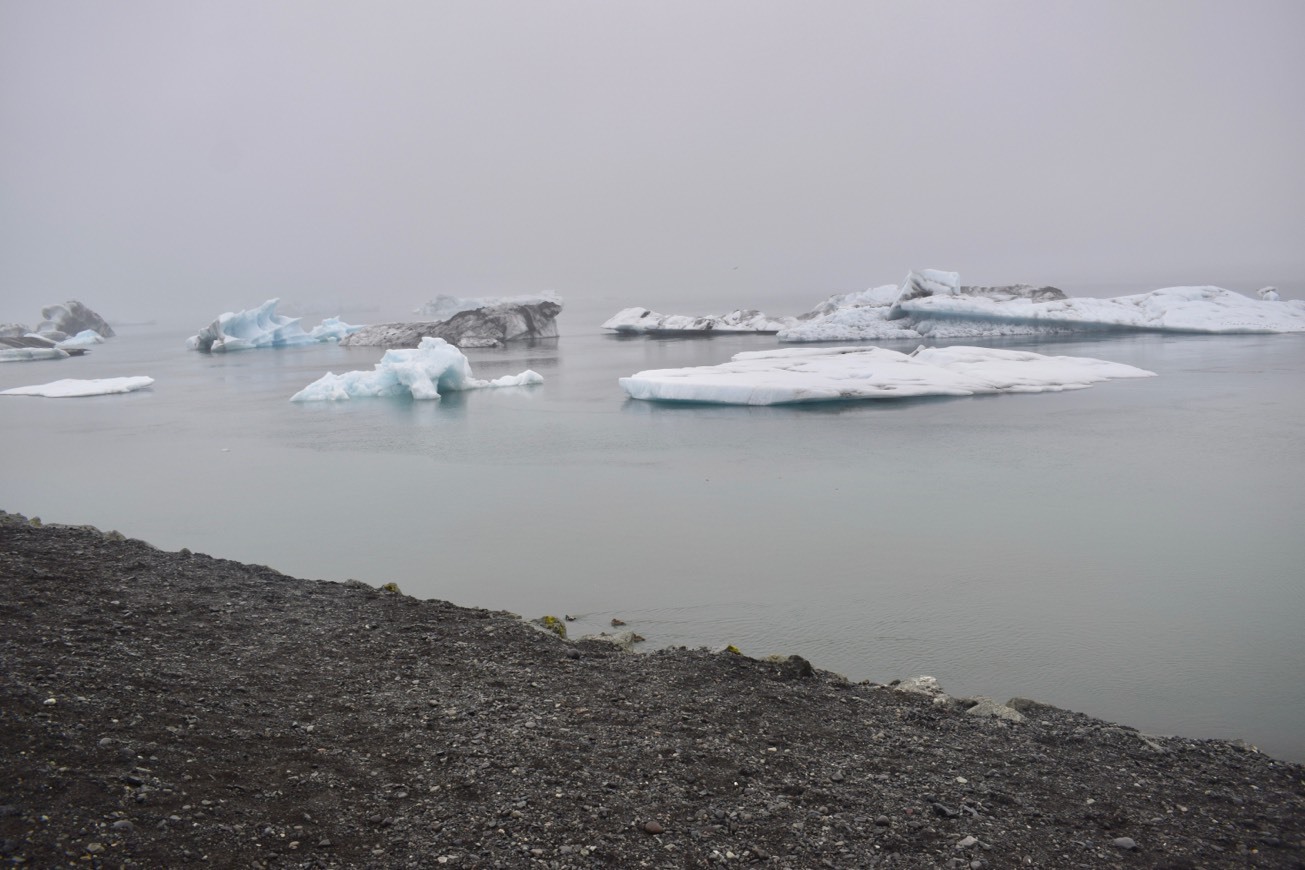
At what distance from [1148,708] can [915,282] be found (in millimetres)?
20031

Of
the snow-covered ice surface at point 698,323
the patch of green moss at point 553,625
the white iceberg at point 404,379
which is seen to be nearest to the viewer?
the patch of green moss at point 553,625

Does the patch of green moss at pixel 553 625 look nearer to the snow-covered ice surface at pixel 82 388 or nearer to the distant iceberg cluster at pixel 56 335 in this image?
the snow-covered ice surface at pixel 82 388

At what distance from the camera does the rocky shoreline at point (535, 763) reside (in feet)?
7.98

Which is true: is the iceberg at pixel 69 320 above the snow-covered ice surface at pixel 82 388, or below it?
above

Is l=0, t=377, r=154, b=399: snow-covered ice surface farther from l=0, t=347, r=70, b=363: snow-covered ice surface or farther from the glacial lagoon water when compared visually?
l=0, t=347, r=70, b=363: snow-covered ice surface

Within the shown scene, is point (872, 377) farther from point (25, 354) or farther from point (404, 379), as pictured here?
point (25, 354)

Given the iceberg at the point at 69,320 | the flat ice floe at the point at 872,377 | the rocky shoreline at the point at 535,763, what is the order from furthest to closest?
the iceberg at the point at 69,320 < the flat ice floe at the point at 872,377 < the rocky shoreline at the point at 535,763

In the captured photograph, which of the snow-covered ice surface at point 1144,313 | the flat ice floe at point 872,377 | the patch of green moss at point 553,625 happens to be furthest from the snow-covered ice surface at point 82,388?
the snow-covered ice surface at point 1144,313

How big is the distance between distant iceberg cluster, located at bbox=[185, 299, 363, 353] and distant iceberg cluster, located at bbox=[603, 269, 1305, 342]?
46.1 ft

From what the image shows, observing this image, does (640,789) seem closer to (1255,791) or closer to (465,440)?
(1255,791)

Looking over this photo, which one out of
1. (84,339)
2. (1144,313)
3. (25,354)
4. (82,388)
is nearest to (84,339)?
(84,339)

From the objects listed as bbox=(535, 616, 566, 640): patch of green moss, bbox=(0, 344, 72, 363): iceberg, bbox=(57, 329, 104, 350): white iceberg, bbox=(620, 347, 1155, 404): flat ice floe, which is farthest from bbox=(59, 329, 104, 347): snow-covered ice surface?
bbox=(535, 616, 566, 640): patch of green moss

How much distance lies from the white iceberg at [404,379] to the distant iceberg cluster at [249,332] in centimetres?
1147

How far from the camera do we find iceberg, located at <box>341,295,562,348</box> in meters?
25.2
